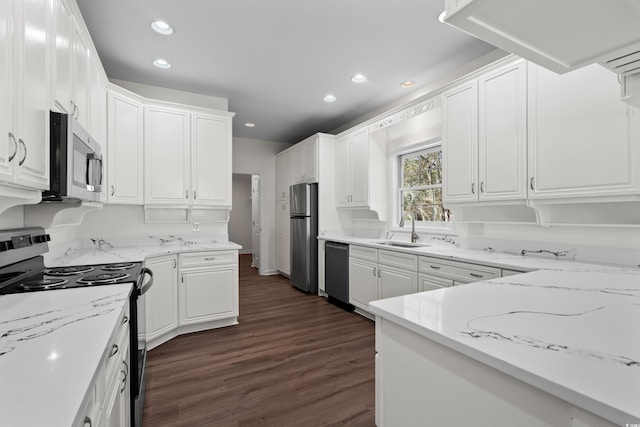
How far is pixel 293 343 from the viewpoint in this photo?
2.84 m

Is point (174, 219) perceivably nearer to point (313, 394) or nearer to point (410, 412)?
point (313, 394)

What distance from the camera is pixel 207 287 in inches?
124

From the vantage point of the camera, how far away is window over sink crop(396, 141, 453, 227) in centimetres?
358

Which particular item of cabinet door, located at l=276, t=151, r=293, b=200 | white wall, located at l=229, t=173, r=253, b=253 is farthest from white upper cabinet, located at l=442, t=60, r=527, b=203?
white wall, located at l=229, t=173, r=253, b=253

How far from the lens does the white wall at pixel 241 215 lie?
8.96m

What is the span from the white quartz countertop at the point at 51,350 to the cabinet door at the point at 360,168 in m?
3.23

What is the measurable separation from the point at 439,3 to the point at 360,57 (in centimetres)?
90

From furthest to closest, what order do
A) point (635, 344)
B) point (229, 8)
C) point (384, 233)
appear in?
1. point (384, 233)
2. point (229, 8)
3. point (635, 344)

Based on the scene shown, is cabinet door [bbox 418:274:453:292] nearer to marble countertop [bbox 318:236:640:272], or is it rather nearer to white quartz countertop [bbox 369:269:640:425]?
marble countertop [bbox 318:236:640:272]

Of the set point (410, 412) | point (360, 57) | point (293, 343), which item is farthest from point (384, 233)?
point (410, 412)

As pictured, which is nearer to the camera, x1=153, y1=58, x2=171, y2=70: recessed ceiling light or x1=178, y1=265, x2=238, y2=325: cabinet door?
x1=153, y1=58, x2=171, y2=70: recessed ceiling light

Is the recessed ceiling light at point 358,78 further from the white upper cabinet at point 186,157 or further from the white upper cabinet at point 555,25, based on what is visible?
the white upper cabinet at point 555,25

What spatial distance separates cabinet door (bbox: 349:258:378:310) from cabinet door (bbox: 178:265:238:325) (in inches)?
56.7

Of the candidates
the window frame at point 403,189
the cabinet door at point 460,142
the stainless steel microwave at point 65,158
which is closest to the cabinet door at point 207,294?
the stainless steel microwave at point 65,158
